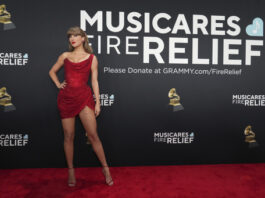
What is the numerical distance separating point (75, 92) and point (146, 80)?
95 centimetres

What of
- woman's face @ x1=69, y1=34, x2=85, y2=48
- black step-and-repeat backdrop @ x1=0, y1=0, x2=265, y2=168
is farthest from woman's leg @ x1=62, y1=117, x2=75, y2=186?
woman's face @ x1=69, y1=34, x2=85, y2=48

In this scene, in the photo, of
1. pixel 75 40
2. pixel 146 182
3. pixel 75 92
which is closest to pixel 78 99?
pixel 75 92

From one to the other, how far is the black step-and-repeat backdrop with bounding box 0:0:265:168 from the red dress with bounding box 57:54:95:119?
44cm

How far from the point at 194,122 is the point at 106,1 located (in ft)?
6.28

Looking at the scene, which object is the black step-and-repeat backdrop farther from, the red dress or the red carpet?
the red dress

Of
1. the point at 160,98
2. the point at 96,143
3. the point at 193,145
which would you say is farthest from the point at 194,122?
the point at 96,143

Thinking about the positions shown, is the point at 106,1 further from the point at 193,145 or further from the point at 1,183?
the point at 1,183

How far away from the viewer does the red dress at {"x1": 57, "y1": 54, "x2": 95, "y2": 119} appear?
→ 241cm

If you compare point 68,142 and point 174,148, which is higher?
point 68,142

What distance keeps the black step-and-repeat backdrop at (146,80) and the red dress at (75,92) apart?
1.43ft

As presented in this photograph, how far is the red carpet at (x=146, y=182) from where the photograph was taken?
7.38 feet

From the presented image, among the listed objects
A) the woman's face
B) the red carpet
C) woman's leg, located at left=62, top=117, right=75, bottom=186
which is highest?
the woman's face

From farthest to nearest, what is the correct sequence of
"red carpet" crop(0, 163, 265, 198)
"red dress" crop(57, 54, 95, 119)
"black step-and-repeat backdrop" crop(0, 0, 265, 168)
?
"black step-and-repeat backdrop" crop(0, 0, 265, 168)
"red dress" crop(57, 54, 95, 119)
"red carpet" crop(0, 163, 265, 198)

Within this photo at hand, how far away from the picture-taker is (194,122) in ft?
9.91
